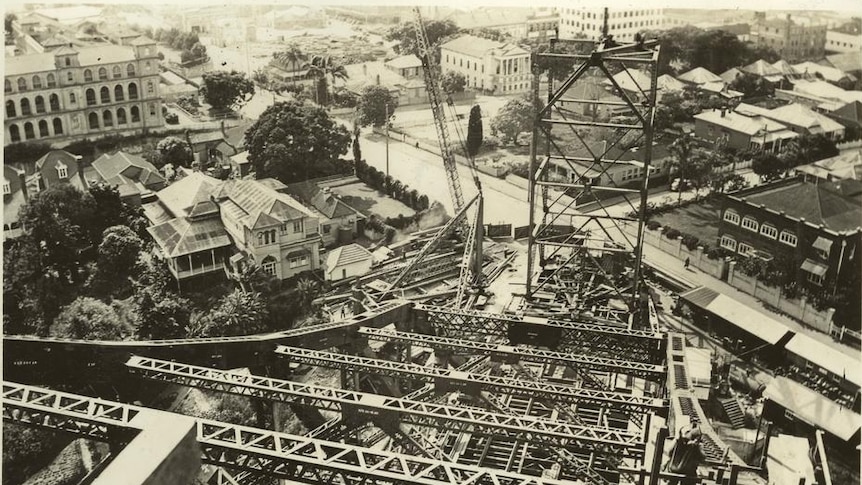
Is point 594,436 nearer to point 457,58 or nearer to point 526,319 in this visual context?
point 526,319

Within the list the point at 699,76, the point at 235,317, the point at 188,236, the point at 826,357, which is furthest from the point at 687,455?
the point at 699,76

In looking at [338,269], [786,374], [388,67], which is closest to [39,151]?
[338,269]

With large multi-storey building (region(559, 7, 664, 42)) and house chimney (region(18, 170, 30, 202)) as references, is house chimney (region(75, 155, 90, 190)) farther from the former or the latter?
large multi-storey building (region(559, 7, 664, 42))

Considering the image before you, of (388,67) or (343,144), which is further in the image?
(388,67)

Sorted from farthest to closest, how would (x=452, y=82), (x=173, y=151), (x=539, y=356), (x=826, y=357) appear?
(x=452, y=82) → (x=173, y=151) → (x=826, y=357) → (x=539, y=356)

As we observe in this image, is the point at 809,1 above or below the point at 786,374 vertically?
above

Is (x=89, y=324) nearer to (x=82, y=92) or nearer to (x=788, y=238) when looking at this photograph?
(x=82, y=92)

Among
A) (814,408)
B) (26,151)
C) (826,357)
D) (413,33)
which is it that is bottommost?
(814,408)
